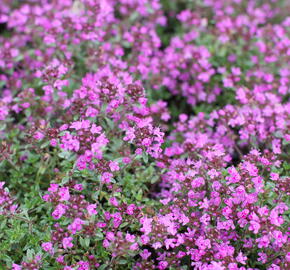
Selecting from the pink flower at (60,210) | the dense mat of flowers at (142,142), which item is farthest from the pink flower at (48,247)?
the pink flower at (60,210)

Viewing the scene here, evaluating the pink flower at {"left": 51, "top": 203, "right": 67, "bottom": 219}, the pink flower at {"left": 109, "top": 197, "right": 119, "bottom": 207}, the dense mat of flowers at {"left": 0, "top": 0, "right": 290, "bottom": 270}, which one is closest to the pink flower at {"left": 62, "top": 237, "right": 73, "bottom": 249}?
the dense mat of flowers at {"left": 0, "top": 0, "right": 290, "bottom": 270}

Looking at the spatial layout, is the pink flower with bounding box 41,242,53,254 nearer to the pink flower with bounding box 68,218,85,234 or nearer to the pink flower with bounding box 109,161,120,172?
the pink flower with bounding box 68,218,85,234

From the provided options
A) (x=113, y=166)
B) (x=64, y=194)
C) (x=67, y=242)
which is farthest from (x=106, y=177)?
(x=67, y=242)

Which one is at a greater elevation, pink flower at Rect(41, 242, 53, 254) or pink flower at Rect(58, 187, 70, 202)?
pink flower at Rect(58, 187, 70, 202)

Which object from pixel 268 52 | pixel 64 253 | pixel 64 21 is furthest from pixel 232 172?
pixel 64 21

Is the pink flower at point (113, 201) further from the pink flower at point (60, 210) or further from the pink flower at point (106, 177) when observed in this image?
the pink flower at point (60, 210)

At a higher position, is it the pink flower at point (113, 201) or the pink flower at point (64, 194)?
the pink flower at point (64, 194)

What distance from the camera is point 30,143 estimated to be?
Answer: 3062mm

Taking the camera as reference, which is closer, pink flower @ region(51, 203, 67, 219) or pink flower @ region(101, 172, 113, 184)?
pink flower @ region(51, 203, 67, 219)

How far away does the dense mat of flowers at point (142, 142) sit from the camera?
2.62 meters

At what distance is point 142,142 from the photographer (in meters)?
2.66

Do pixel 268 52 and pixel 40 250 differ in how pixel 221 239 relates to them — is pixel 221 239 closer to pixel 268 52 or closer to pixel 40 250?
pixel 40 250

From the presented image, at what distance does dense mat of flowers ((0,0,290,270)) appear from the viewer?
103 inches

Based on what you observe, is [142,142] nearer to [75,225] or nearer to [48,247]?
[75,225]
